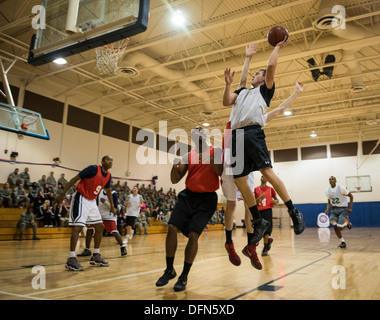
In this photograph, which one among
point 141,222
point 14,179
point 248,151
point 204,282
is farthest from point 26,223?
point 248,151

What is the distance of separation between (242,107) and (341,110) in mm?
17067

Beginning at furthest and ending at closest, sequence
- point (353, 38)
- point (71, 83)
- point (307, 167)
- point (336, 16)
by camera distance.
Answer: point (307, 167) → point (71, 83) → point (353, 38) → point (336, 16)

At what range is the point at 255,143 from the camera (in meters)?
3.40

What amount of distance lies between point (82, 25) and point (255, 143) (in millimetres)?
4138

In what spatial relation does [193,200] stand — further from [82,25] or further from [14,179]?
[14,179]

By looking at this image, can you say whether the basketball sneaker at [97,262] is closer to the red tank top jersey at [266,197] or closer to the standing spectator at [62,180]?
the red tank top jersey at [266,197]

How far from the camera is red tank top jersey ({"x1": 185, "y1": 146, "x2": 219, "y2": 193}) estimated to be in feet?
11.8

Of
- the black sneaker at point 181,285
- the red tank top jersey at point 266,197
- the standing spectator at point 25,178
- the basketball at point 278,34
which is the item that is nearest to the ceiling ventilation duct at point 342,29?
the red tank top jersey at point 266,197

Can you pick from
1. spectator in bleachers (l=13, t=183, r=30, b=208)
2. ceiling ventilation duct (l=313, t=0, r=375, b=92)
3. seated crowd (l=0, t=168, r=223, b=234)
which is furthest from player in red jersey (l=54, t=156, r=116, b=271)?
ceiling ventilation duct (l=313, t=0, r=375, b=92)

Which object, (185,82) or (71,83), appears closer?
(185,82)

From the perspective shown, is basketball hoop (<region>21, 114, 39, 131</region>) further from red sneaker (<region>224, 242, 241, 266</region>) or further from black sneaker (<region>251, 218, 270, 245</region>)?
black sneaker (<region>251, 218, 270, 245</region>)

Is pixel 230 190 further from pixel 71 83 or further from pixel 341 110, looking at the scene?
pixel 341 110
